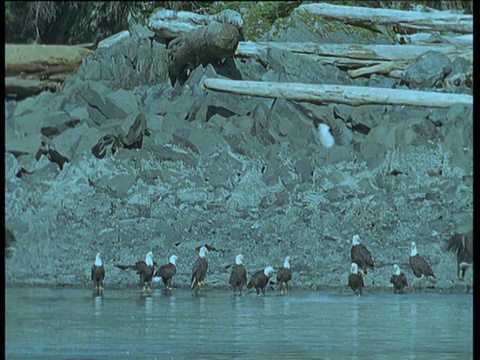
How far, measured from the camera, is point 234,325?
5.96 m

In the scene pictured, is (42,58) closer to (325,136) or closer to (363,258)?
(325,136)

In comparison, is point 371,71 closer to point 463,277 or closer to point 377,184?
point 377,184

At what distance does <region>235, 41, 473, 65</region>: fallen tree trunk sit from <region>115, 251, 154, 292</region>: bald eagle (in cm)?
130

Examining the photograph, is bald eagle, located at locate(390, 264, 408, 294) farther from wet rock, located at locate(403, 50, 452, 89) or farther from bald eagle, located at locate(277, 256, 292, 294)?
wet rock, located at locate(403, 50, 452, 89)

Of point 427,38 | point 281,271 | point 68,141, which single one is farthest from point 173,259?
point 427,38

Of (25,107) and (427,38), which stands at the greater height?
(427,38)

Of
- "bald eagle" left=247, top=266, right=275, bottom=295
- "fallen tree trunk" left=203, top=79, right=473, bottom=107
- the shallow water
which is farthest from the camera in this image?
"fallen tree trunk" left=203, top=79, right=473, bottom=107

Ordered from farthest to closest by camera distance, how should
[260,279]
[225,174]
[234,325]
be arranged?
[225,174]
[260,279]
[234,325]

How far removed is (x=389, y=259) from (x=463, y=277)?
44 cm

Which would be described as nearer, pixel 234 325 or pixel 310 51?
pixel 234 325

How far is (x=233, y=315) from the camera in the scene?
603 centimetres

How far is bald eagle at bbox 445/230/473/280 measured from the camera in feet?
20.4

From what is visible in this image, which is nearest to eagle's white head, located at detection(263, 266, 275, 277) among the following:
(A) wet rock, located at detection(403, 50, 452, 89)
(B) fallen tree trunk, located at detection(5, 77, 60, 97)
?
(A) wet rock, located at detection(403, 50, 452, 89)

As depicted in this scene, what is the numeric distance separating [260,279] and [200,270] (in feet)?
1.13
